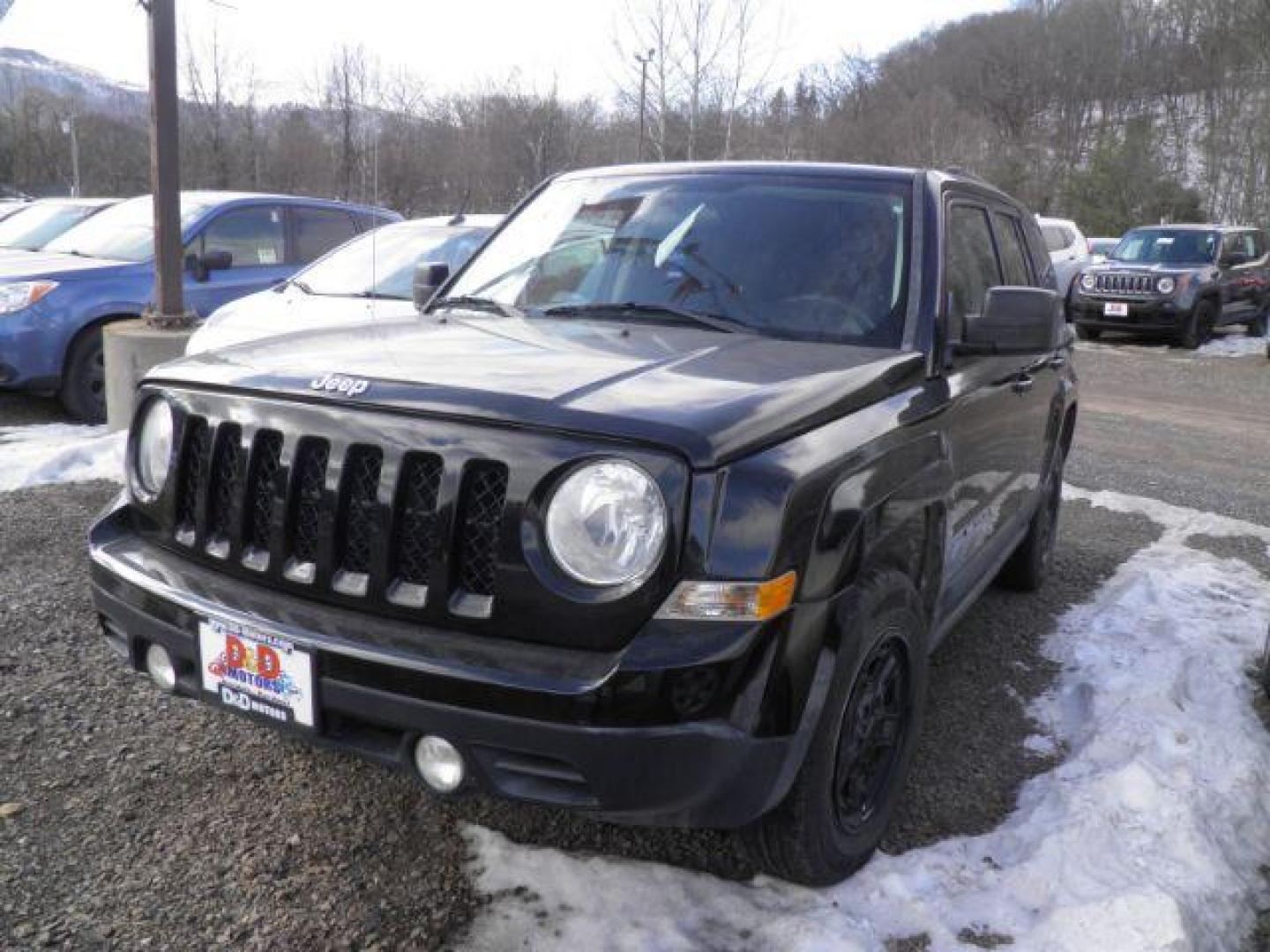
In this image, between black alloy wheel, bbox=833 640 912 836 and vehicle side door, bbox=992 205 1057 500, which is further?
vehicle side door, bbox=992 205 1057 500

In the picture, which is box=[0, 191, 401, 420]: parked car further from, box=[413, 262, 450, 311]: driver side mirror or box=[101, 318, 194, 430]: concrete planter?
box=[413, 262, 450, 311]: driver side mirror

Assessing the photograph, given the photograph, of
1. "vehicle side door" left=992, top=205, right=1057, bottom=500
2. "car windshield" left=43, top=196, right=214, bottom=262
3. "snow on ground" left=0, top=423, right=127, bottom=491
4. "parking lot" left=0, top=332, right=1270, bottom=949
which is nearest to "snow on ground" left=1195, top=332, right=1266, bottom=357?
"vehicle side door" left=992, top=205, right=1057, bottom=500

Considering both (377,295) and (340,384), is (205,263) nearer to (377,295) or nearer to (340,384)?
(377,295)

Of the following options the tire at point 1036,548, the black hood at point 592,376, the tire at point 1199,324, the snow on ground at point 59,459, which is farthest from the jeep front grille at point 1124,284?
the black hood at point 592,376

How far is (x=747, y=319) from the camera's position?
3.08 meters

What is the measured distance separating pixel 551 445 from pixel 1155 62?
215 feet

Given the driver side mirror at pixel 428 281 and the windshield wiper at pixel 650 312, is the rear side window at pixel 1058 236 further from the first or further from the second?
the windshield wiper at pixel 650 312

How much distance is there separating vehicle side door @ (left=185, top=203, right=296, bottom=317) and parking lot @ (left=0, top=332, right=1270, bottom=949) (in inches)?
177

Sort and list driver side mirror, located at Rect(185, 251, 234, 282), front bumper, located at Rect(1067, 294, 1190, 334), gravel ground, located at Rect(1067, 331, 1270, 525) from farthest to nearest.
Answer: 1. front bumper, located at Rect(1067, 294, 1190, 334)
2. driver side mirror, located at Rect(185, 251, 234, 282)
3. gravel ground, located at Rect(1067, 331, 1270, 525)

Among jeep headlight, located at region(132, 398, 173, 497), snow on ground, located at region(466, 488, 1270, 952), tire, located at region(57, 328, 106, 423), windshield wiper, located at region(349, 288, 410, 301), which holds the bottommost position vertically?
snow on ground, located at region(466, 488, 1270, 952)

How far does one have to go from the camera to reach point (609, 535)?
208cm

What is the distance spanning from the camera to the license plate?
224 cm

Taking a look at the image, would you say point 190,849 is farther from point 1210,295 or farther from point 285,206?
point 1210,295

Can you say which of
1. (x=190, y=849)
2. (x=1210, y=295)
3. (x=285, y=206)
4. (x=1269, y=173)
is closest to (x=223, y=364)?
(x=190, y=849)
